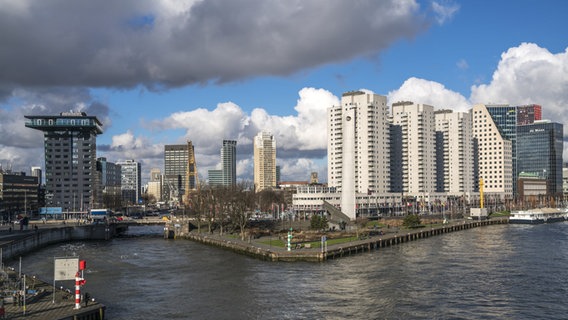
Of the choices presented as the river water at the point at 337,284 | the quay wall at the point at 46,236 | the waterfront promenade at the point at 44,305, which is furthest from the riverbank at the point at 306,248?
the waterfront promenade at the point at 44,305

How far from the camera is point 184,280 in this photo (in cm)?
7812

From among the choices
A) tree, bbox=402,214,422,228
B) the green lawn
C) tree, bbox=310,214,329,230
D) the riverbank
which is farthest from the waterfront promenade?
tree, bbox=402,214,422,228

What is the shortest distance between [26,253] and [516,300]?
96.0 m

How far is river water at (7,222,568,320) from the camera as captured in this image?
58.2 metres

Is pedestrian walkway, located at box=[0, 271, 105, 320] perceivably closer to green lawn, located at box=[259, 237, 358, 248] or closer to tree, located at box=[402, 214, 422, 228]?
green lawn, located at box=[259, 237, 358, 248]

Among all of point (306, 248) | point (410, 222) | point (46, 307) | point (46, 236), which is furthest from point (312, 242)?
point (46, 307)

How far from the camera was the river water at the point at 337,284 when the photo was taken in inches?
2292

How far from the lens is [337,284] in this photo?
237 feet

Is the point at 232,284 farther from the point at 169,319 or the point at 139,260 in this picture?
the point at 139,260

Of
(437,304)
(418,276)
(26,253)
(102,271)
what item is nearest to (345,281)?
(418,276)

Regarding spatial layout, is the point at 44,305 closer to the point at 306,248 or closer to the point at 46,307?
the point at 46,307

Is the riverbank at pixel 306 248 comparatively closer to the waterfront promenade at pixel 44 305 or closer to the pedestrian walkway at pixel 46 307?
the waterfront promenade at pixel 44 305

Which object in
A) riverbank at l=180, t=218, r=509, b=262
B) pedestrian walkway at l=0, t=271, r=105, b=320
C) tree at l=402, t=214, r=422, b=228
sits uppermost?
tree at l=402, t=214, r=422, b=228

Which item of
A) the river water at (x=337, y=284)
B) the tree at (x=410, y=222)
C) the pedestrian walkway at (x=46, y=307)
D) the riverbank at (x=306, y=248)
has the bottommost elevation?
the river water at (x=337, y=284)
